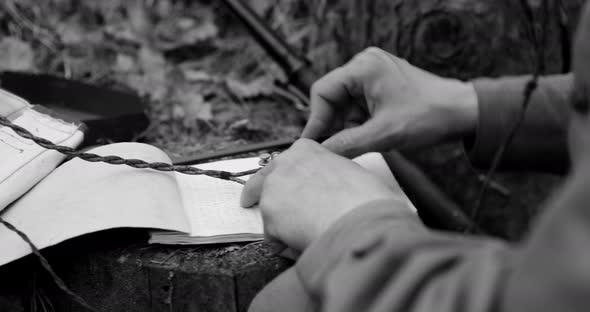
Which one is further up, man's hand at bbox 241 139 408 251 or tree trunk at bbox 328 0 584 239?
man's hand at bbox 241 139 408 251

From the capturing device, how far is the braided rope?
1.27 meters

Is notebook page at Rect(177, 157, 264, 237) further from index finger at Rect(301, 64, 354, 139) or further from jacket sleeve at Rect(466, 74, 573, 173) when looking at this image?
jacket sleeve at Rect(466, 74, 573, 173)

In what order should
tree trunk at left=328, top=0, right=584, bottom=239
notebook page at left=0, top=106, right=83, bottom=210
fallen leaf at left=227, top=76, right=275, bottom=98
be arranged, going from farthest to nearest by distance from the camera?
1. tree trunk at left=328, top=0, right=584, bottom=239
2. fallen leaf at left=227, top=76, right=275, bottom=98
3. notebook page at left=0, top=106, right=83, bottom=210

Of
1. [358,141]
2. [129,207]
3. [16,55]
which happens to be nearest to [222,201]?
[129,207]

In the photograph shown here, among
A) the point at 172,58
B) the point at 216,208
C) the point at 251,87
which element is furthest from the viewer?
the point at 172,58

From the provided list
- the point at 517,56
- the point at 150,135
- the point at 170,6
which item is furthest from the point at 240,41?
the point at 517,56

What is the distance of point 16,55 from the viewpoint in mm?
2715

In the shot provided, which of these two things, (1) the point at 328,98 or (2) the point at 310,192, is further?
(1) the point at 328,98

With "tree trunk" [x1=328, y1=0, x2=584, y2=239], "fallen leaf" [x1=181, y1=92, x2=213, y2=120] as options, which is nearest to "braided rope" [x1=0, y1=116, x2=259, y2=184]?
"fallen leaf" [x1=181, y1=92, x2=213, y2=120]

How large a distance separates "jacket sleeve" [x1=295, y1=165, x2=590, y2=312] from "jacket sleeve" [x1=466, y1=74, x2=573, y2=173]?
39 cm

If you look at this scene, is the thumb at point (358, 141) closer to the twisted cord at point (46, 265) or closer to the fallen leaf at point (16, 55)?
the twisted cord at point (46, 265)

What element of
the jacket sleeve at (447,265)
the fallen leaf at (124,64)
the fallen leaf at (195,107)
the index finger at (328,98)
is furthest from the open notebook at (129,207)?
the fallen leaf at (124,64)

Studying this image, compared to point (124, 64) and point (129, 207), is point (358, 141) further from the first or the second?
point (124, 64)

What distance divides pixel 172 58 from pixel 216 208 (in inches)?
59.6
